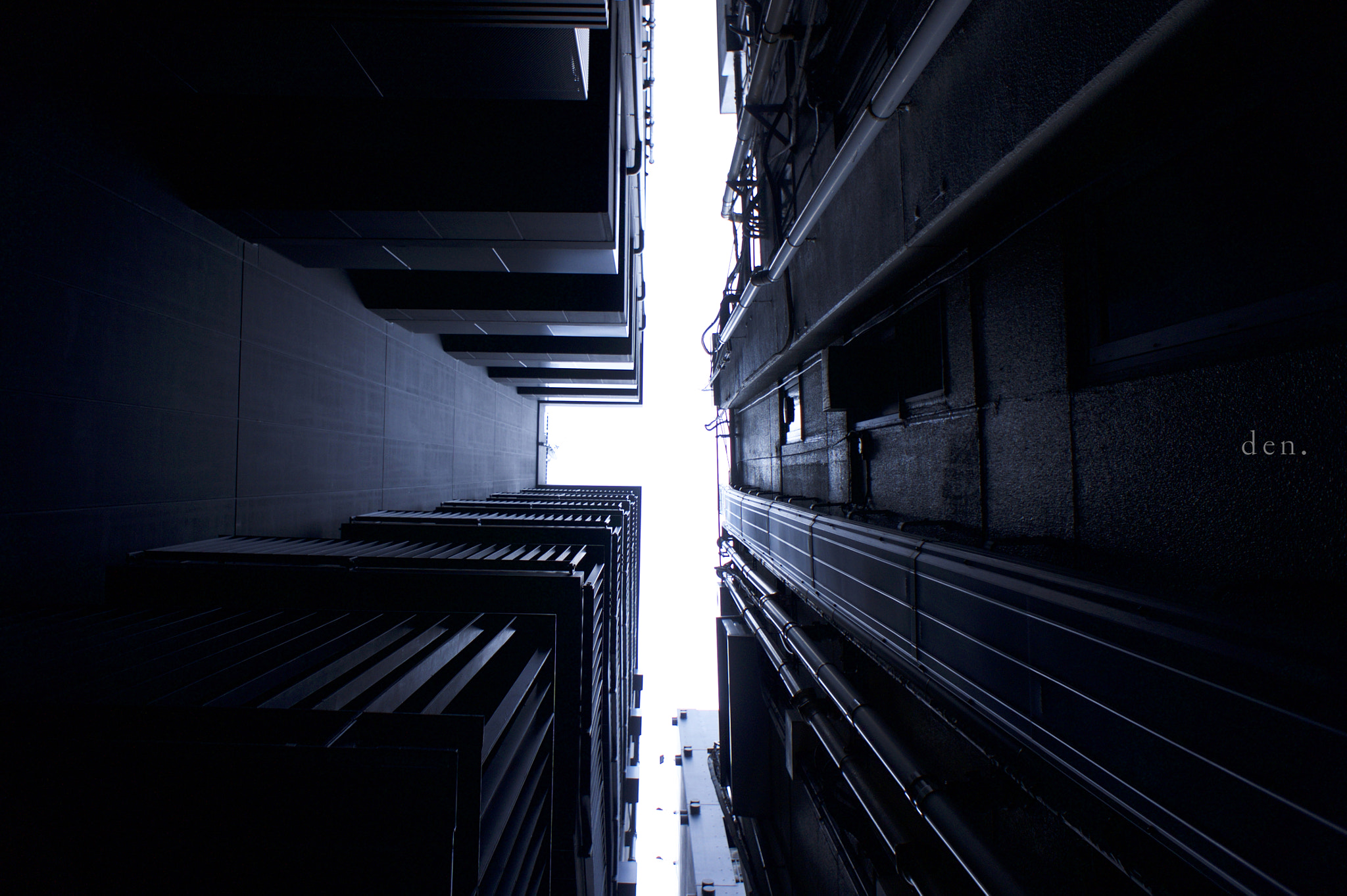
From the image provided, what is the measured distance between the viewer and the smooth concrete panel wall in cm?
363

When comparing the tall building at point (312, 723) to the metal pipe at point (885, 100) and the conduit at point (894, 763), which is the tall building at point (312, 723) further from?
the metal pipe at point (885, 100)

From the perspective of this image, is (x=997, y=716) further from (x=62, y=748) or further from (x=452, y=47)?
(x=452, y=47)

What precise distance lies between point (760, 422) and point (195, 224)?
27.9 ft

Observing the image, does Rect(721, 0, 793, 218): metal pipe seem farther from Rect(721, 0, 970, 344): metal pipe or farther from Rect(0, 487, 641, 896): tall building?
Rect(0, 487, 641, 896): tall building

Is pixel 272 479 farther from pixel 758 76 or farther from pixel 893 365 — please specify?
pixel 758 76

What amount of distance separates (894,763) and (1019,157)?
3.64 m

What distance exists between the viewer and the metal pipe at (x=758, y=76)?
4816 millimetres

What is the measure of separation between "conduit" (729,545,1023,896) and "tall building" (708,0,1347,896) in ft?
0.08

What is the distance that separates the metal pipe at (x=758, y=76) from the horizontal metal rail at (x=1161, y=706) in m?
5.23

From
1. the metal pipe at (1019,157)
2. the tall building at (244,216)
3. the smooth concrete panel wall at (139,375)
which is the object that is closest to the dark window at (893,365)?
the metal pipe at (1019,157)

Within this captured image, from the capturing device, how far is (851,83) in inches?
182

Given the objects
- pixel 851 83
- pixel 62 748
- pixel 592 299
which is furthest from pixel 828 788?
pixel 592 299

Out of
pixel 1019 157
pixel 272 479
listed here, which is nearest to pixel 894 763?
pixel 1019 157

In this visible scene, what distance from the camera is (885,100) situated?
2910 mm
